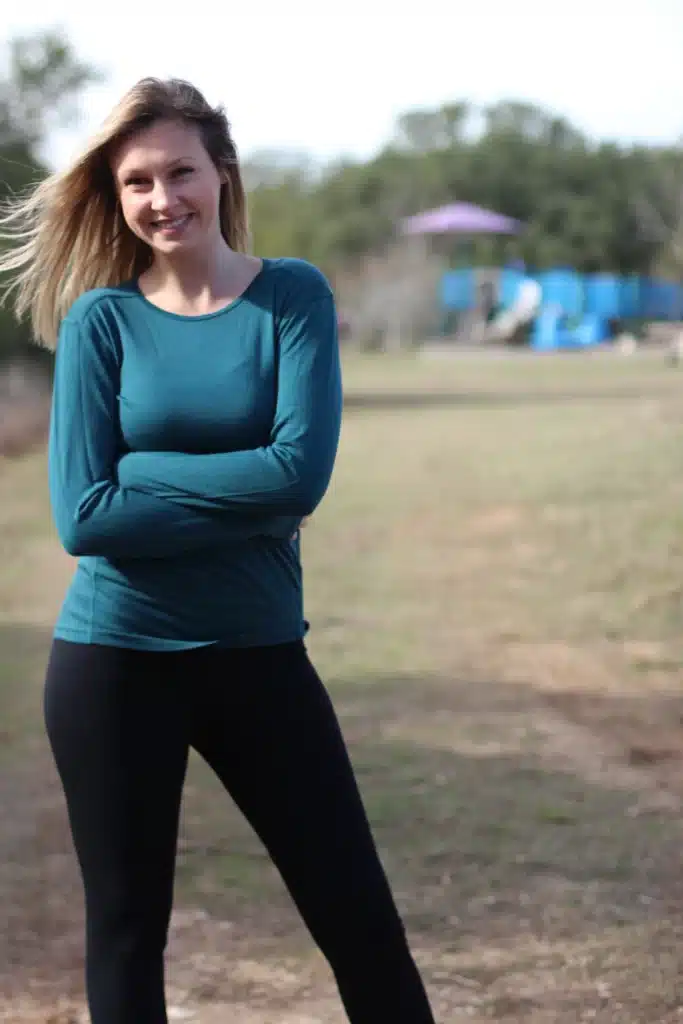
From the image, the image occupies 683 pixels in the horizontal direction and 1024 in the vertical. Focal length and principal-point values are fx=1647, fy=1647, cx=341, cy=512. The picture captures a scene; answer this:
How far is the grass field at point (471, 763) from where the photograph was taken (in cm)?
363

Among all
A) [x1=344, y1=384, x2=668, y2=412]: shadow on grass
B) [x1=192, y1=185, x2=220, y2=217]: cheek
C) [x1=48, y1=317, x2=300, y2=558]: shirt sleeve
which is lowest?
[x1=344, y1=384, x2=668, y2=412]: shadow on grass

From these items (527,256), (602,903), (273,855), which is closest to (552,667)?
(602,903)

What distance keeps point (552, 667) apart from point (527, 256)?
5086 cm

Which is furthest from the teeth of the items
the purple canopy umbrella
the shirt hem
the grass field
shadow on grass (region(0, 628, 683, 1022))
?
the purple canopy umbrella

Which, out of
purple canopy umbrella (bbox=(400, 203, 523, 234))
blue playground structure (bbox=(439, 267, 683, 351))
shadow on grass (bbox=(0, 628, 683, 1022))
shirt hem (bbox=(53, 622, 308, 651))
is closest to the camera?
shirt hem (bbox=(53, 622, 308, 651))

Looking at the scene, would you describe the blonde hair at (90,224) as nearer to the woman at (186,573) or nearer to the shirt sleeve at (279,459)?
the woman at (186,573)

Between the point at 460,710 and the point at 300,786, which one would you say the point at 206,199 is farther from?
the point at 460,710

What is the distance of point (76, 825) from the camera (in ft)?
7.50

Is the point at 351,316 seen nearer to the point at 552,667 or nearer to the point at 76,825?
the point at 552,667

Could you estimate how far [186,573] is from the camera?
2262mm

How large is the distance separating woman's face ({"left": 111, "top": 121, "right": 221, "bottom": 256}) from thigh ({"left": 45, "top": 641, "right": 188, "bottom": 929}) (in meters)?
0.59

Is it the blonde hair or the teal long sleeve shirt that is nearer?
the teal long sleeve shirt

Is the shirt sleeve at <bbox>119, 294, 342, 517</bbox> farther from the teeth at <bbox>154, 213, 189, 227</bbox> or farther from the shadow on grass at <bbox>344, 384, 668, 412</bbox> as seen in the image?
the shadow on grass at <bbox>344, 384, 668, 412</bbox>

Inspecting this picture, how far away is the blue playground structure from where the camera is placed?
4944cm
